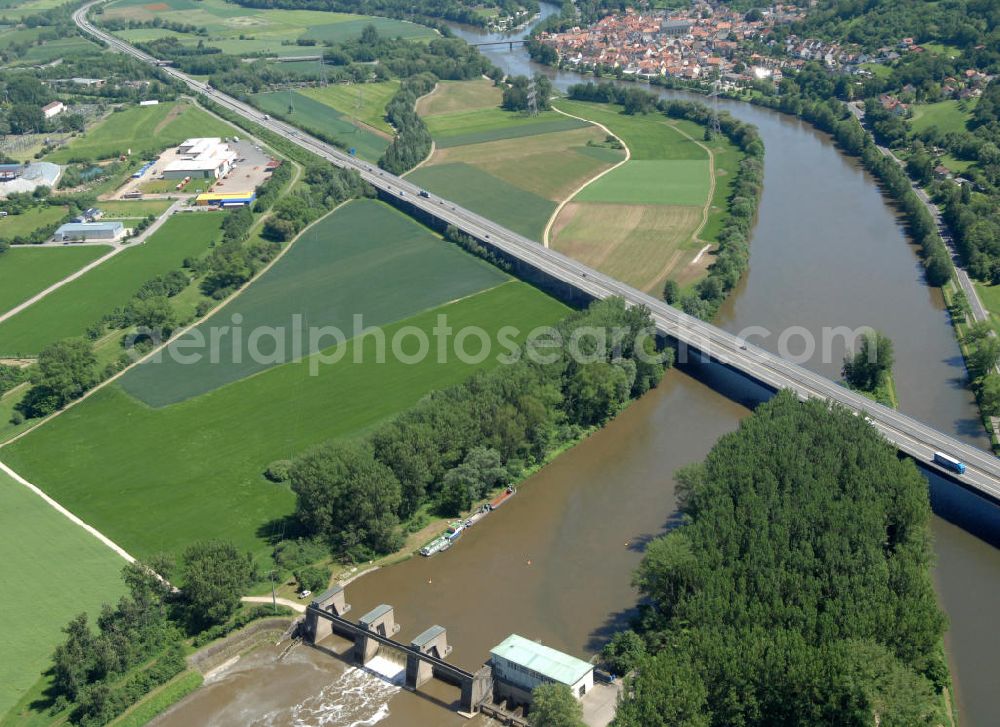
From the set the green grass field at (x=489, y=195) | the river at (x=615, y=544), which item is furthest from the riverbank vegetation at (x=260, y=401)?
the river at (x=615, y=544)

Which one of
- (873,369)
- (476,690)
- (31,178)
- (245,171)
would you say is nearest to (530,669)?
(476,690)

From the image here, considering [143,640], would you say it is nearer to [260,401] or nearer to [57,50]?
[260,401]

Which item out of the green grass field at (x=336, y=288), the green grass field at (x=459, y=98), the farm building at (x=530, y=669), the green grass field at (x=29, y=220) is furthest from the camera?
the green grass field at (x=459, y=98)

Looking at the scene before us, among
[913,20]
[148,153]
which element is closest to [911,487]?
[148,153]

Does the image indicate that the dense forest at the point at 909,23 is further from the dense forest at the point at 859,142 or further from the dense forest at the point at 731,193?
the dense forest at the point at 731,193

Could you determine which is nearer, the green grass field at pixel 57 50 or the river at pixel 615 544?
the river at pixel 615 544

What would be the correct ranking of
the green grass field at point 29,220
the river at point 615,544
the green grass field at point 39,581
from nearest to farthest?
the river at point 615,544, the green grass field at point 39,581, the green grass field at point 29,220

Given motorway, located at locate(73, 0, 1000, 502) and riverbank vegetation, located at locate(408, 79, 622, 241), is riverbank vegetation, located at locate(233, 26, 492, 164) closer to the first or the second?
riverbank vegetation, located at locate(408, 79, 622, 241)
